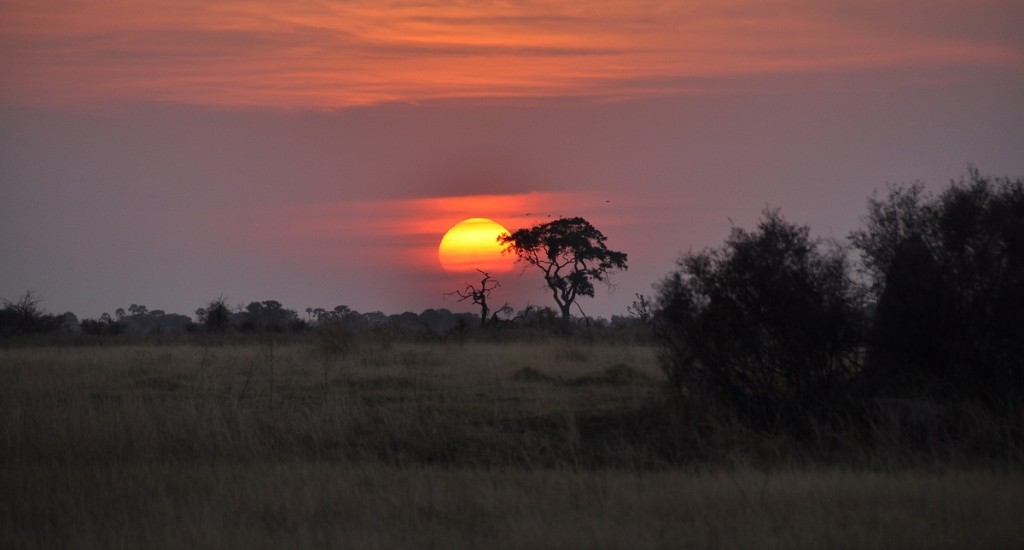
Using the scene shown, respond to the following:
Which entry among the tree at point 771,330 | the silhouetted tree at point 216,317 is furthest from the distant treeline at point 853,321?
the silhouetted tree at point 216,317

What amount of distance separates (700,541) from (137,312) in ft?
396

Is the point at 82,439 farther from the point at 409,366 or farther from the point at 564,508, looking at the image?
the point at 409,366

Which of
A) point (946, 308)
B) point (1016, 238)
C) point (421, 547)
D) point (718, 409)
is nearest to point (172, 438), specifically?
point (421, 547)

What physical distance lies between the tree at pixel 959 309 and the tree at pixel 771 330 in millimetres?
476

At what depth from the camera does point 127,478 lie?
9.79 meters

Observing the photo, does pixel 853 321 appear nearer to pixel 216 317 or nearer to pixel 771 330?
pixel 771 330

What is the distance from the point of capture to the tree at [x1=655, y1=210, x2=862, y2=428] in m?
11.8

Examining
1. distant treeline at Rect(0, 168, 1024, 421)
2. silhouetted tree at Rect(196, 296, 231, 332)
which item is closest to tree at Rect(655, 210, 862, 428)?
distant treeline at Rect(0, 168, 1024, 421)

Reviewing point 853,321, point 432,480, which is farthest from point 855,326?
point 432,480

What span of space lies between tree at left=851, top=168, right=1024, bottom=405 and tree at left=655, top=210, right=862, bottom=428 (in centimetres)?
48

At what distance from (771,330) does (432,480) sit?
16.1 ft

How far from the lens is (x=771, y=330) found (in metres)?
12.0

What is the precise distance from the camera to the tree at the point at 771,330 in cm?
1182

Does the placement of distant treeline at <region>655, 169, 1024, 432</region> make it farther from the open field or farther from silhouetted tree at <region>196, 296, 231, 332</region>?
silhouetted tree at <region>196, 296, 231, 332</region>
